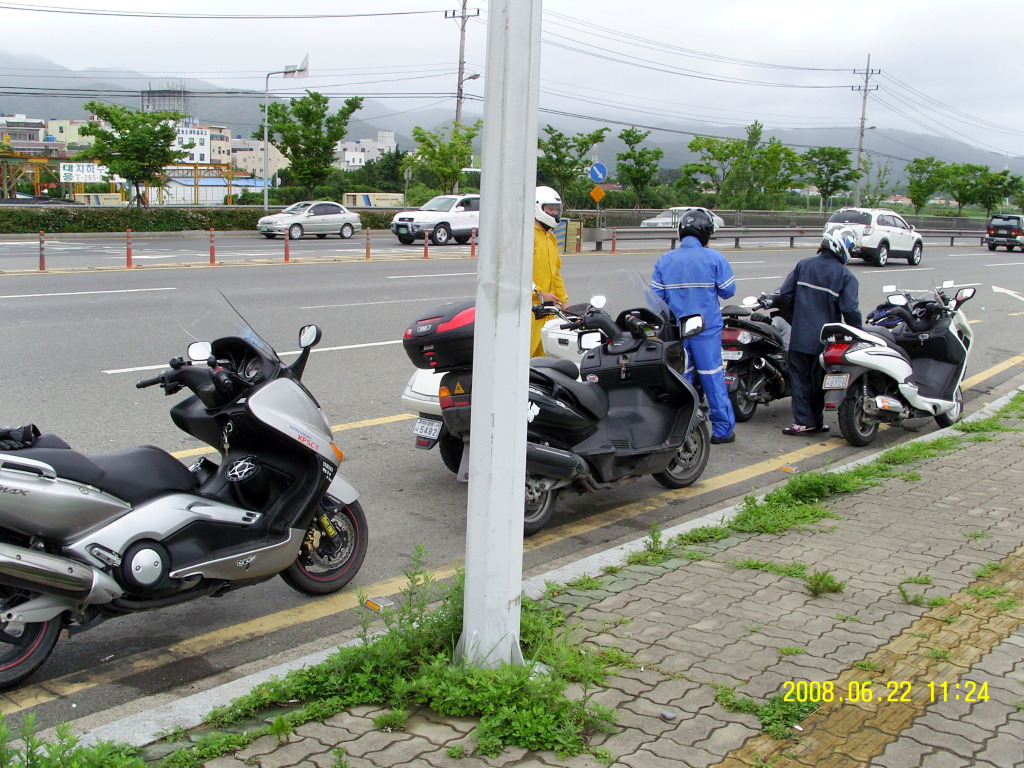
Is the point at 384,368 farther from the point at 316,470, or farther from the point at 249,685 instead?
the point at 249,685

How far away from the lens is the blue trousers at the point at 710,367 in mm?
7238

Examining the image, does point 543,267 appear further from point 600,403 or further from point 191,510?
point 191,510

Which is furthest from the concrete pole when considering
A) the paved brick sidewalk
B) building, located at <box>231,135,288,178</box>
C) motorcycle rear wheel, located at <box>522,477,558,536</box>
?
building, located at <box>231,135,288,178</box>

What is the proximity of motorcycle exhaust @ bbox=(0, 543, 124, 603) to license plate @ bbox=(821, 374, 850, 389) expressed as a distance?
5.72m

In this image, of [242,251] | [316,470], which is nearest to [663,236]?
[242,251]

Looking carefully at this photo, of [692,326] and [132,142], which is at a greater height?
[132,142]

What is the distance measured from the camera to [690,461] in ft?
21.5

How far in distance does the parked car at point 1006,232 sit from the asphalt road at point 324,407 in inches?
920

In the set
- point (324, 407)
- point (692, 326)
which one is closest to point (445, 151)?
point (324, 407)

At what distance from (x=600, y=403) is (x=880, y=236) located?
26.4m

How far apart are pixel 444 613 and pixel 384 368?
6.39 metres

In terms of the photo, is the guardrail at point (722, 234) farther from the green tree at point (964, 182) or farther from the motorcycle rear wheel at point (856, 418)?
the motorcycle rear wheel at point (856, 418)

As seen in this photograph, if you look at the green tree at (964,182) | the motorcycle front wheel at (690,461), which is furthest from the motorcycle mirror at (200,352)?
the green tree at (964,182)

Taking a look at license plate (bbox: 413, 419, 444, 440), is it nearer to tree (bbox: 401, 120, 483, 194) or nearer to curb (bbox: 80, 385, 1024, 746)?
curb (bbox: 80, 385, 1024, 746)
